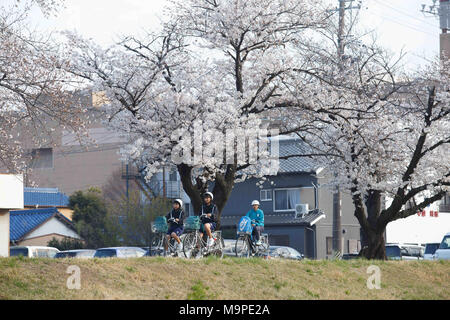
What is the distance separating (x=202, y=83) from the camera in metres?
23.6

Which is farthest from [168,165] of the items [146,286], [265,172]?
[146,286]

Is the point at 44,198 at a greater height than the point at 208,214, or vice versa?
the point at 44,198

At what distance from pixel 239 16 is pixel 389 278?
8.33m

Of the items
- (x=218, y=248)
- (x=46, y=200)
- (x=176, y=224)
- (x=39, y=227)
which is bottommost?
(x=218, y=248)

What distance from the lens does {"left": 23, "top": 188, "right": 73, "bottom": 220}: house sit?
5141 cm

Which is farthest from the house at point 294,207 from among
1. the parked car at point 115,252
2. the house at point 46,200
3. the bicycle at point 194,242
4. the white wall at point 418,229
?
the bicycle at point 194,242

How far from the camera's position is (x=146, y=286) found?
47.8ft

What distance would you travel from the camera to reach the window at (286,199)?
47.2 m

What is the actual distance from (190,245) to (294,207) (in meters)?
27.8

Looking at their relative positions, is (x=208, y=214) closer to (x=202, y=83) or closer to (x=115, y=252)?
(x=202, y=83)

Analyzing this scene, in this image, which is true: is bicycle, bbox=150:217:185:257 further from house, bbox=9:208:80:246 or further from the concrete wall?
the concrete wall

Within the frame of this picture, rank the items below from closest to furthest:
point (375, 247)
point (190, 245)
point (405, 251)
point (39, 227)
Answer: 1. point (190, 245)
2. point (375, 247)
3. point (405, 251)
4. point (39, 227)

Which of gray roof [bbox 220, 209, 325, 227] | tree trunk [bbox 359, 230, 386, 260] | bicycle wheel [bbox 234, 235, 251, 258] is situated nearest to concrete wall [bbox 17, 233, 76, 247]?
gray roof [bbox 220, 209, 325, 227]

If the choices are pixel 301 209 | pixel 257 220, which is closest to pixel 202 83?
pixel 257 220
